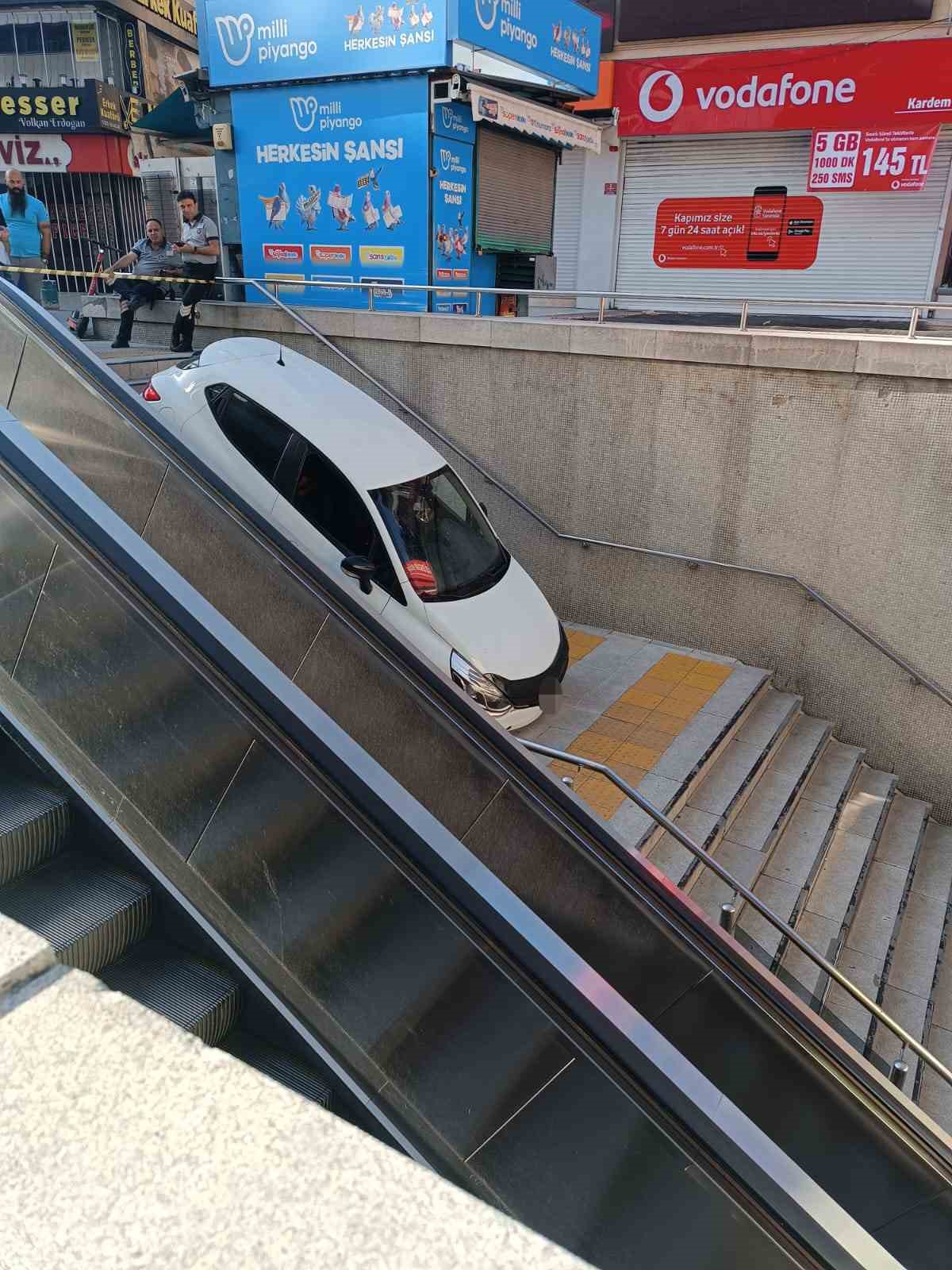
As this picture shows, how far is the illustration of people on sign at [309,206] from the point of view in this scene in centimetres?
1122

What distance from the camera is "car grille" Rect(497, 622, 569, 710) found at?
273 inches

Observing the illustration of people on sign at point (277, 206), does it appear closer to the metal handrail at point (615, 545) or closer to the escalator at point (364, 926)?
the metal handrail at point (615, 545)

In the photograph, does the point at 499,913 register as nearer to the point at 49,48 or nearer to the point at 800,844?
the point at 800,844

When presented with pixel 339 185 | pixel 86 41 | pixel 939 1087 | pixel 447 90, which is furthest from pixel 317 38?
pixel 86 41

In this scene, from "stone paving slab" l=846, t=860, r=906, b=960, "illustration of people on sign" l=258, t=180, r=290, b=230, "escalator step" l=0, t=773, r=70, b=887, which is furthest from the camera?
"illustration of people on sign" l=258, t=180, r=290, b=230

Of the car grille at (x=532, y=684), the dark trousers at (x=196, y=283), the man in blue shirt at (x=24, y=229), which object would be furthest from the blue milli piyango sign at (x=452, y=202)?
the car grille at (x=532, y=684)

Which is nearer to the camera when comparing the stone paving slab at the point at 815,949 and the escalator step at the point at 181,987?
the escalator step at the point at 181,987

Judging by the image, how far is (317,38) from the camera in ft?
34.3

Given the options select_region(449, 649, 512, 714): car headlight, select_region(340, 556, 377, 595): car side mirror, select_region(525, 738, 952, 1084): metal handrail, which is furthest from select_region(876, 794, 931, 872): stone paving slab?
select_region(340, 556, 377, 595): car side mirror

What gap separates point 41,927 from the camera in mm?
2645

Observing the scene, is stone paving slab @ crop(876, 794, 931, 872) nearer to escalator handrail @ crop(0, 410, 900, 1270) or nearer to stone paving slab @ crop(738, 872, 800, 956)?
stone paving slab @ crop(738, 872, 800, 956)

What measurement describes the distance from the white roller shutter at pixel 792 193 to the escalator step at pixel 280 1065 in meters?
15.5

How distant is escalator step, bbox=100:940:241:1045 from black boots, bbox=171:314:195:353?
9.77 meters

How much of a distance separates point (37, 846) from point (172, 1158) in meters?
1.19
